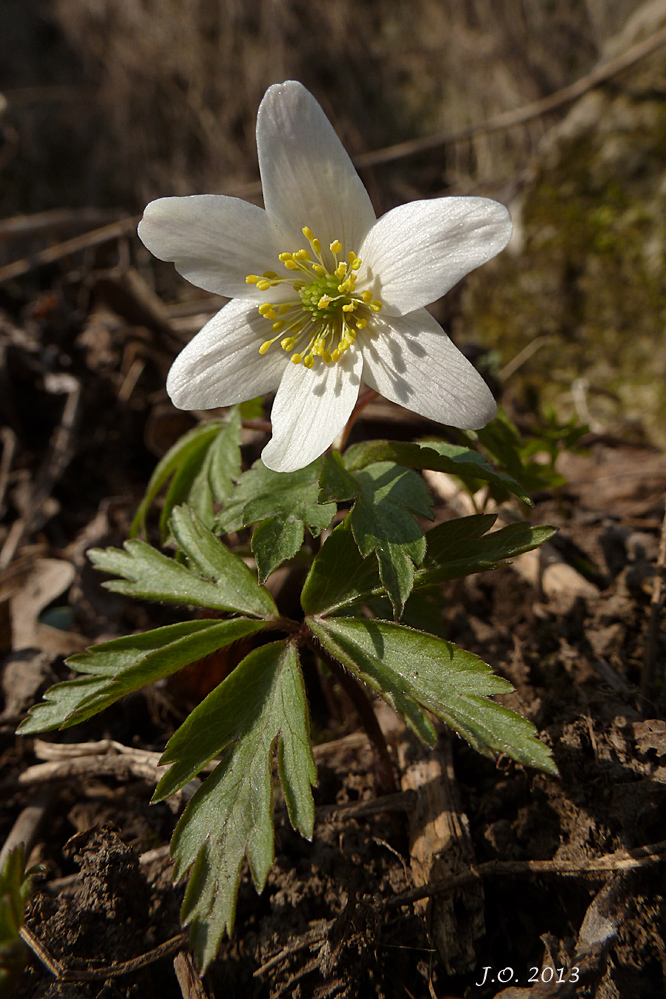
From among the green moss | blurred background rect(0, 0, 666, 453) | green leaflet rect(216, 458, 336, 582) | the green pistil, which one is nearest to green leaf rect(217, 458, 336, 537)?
green leaflet rect(216, 458, 336, 582)

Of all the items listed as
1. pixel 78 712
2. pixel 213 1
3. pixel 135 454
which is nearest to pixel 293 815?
pixel 78 712

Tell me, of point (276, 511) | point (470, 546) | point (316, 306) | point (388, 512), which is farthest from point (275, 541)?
point (316, 306)

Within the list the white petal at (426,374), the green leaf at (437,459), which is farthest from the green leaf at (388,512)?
the white petal at (426,374)

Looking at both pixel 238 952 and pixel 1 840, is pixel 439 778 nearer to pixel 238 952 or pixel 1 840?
pixel 238 952

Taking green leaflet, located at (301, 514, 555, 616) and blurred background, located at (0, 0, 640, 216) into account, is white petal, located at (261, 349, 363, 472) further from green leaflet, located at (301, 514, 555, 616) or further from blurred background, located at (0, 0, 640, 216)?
blurred background, located at (0, 0, 640, 216)

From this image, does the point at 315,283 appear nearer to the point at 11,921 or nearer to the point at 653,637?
the point at 653,637
